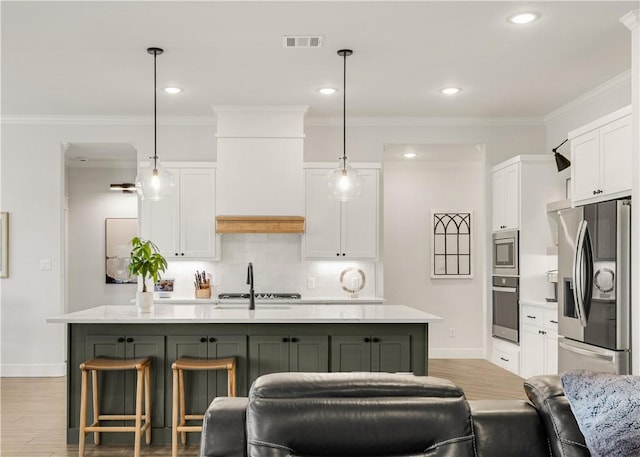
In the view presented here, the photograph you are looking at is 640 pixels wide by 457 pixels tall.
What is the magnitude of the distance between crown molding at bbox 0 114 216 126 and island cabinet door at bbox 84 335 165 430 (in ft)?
10.6

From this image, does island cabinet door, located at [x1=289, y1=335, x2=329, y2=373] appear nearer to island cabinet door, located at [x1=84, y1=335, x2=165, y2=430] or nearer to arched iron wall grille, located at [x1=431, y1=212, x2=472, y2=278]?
island cabinet door, located at [x1=84, y1=335, x2=165, y2=430]

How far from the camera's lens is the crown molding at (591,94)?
512 centimetres

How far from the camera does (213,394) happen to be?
13.6ft

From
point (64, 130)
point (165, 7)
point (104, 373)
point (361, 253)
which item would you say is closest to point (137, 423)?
point (104, 373)

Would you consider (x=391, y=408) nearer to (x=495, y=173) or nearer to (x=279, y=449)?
(x=279, y=449)

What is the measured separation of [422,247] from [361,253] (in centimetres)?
203

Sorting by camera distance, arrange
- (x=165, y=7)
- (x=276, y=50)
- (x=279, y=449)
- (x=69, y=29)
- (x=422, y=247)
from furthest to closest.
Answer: (x=422, y=247) → (x=276, y=50) → (x=69, y=29) → (x=165, y=7) → (x=279, y=449)

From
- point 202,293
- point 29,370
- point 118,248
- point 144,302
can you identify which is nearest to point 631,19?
point 144,302

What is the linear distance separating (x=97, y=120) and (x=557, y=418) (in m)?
6.05

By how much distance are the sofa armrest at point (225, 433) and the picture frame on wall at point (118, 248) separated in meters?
7.31

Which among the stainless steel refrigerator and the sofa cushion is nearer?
the sofa cushion

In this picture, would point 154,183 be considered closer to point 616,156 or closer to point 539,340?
point 616,156

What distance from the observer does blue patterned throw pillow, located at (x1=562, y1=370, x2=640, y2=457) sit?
1.75 m

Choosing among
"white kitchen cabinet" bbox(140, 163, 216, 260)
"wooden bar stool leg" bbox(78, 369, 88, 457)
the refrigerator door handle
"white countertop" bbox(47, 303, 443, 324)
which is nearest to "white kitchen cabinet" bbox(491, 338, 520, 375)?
the refrigerator door handle
